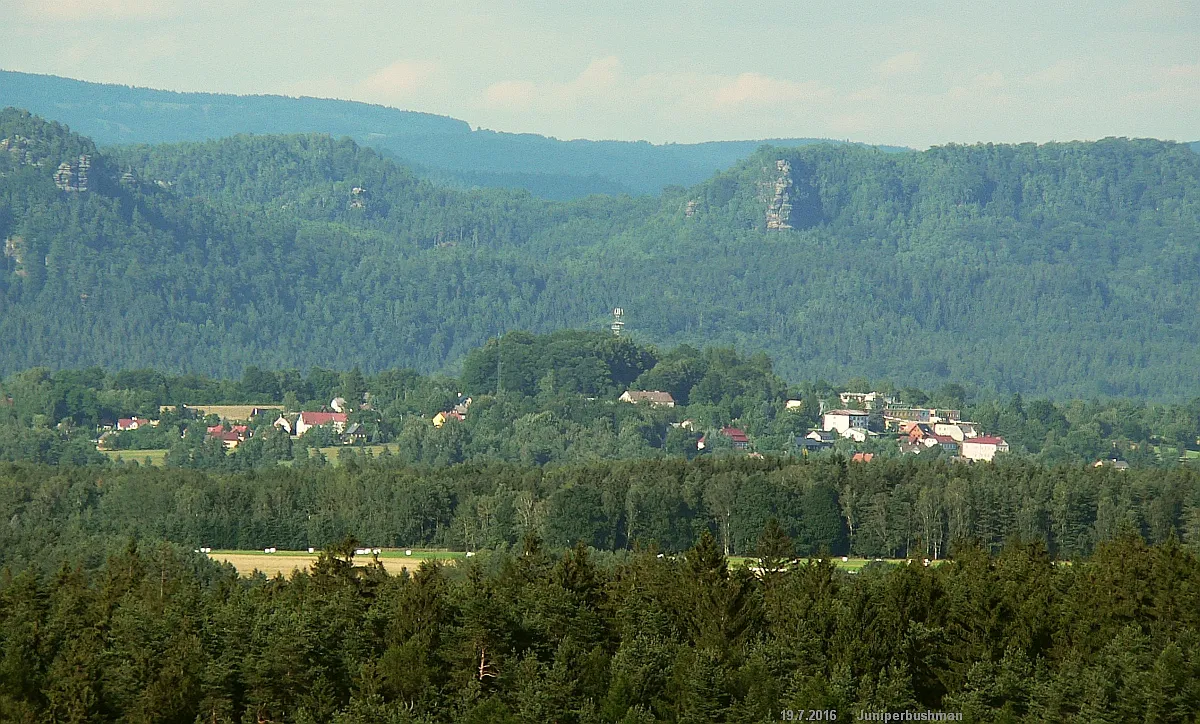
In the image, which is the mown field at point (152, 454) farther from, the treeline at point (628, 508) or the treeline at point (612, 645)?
the treeline at point (612, 645)

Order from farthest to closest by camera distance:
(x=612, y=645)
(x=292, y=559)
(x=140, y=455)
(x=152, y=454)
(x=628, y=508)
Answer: (x=152, y=454) < (x=140, y=455) < (x=628, y=508) < (x=292, y=559) < (x=612, y=645)

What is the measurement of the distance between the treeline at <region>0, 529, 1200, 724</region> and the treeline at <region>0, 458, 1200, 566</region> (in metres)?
43.1

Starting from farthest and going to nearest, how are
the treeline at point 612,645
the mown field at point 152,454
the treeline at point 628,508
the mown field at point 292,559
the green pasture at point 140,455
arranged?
the mown field at point 152,454 < the green pasture at point 140,455 < the treeline at point 628,508 < the mown field at point 292,559 < the treeline at point 612,645

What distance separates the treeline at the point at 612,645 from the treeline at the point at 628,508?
4310 cm

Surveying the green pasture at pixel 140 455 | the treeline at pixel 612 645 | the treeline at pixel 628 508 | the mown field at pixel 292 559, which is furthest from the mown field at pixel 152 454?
the treeline at pixel 612 645

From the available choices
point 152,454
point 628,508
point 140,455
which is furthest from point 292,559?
point 152,454

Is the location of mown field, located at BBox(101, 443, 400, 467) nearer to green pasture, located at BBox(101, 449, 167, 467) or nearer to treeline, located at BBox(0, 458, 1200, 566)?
green pasture, located at BBox(101, 449, 167, 467)

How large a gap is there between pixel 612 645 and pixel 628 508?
194 feet

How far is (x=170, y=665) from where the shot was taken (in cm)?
6688

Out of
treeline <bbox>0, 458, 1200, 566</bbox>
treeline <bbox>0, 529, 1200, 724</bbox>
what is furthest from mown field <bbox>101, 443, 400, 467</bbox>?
treeline <bbox>0, 529, 1200, 724</bbox>

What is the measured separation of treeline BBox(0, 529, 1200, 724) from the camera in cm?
6544

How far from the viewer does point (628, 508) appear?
433 feet

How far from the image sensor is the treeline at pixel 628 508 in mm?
126500

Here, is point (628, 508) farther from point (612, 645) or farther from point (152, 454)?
point (152, 454)
